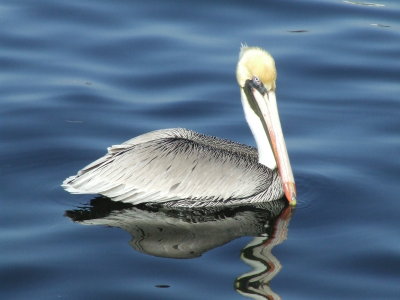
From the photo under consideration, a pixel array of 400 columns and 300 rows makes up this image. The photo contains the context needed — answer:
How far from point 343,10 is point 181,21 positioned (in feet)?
5.82

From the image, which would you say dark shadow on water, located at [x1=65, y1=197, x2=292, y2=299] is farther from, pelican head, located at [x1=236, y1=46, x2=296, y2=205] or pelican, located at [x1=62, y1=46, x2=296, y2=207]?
pelican head, located at [x1=236, y1=46, x2=296, y2=205]

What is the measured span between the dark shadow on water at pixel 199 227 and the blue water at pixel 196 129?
0.05 ft

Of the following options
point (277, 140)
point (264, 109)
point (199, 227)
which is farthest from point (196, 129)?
point (199, 227)

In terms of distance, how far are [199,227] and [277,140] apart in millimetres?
908

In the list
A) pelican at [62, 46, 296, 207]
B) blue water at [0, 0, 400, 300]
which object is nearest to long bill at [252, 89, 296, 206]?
pelican at [62, 46, 296, 207]

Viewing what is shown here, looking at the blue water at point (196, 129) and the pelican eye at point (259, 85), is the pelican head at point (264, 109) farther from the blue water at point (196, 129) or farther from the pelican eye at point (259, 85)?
the blue water at point (196, 129)

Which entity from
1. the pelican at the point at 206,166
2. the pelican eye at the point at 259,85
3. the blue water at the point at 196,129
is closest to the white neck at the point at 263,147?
the pelican at the point at 206,166

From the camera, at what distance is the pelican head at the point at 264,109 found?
8117mm

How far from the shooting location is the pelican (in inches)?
312

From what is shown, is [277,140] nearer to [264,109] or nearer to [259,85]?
[264,109]

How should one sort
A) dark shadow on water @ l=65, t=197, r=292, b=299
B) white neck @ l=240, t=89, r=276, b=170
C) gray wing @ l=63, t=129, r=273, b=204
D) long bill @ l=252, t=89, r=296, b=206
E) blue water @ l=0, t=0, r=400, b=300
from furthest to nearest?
white neck @ l=240, t=89, r=276, b=170 → long bill @ l=252, t=89, r=296, b=206 → gray wing @ l=63, t=129, r=273, b=204 → dark shadow on water @ l=65, t=197, r=292, b=299 → blue water @ l=0, t=0, r=400, b=300

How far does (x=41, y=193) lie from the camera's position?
799 cm

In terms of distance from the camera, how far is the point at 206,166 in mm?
8109

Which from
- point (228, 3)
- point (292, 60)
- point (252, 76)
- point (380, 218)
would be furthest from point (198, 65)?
point (380, 218)
